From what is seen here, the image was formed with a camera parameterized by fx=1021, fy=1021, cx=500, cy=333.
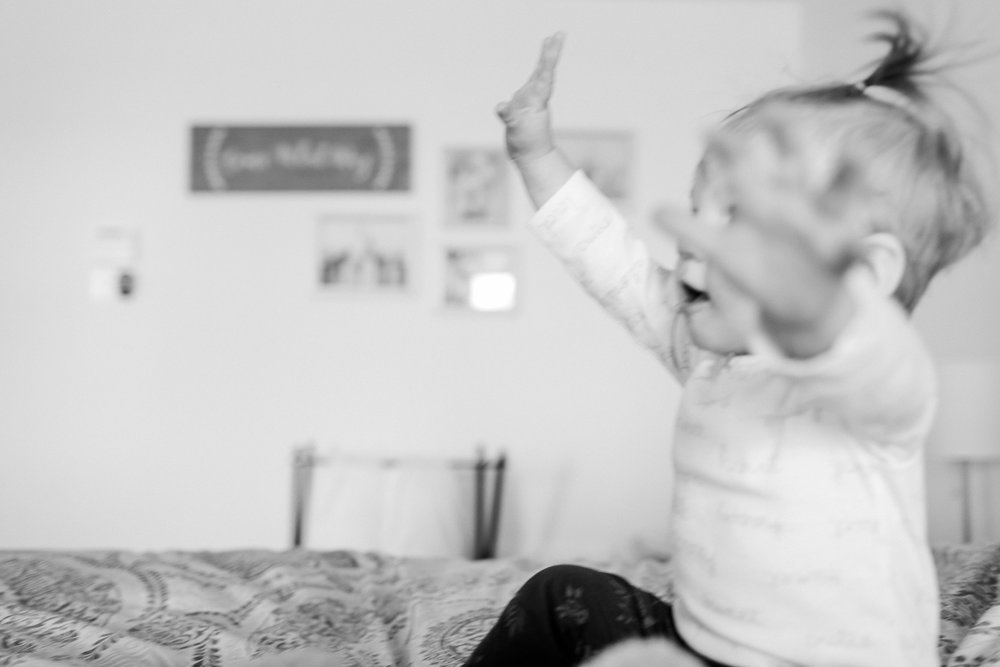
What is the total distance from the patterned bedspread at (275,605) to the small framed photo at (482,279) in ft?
5.90

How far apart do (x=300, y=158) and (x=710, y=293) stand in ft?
9.69

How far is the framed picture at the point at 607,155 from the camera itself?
137 inches

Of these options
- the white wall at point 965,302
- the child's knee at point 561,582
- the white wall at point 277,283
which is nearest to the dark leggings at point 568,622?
the child's knee at point 561,582

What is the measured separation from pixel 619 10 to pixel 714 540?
2.99m

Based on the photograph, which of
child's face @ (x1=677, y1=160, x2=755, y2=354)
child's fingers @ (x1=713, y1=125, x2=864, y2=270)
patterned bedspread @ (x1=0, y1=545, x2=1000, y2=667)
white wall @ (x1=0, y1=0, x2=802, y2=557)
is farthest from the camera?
white wall @ (x1=0, y1=0, x2=802, y2=557)

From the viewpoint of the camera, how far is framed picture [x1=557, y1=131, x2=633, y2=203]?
137 inches

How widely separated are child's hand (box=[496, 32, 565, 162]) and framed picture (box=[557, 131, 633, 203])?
2.53 metres

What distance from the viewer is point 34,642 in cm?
116

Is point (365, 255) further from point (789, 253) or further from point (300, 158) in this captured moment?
point (789, 253)

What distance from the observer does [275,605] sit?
1.41m

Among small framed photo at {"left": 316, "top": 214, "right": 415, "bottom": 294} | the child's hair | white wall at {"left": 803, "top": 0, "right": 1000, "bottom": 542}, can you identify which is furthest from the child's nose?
small framed photo at {"left": 316, "top": 214, "right": 415, "bottom": 294}

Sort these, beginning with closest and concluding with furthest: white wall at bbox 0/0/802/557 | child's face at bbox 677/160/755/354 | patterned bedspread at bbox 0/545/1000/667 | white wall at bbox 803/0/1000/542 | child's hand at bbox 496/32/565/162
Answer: child's face at bbox 677/160/755/354 → child's hand at bbox 496/32/565/162 → patterned bedspread at bbox 0/545/1000/667 → white wall at bbox 803/0/1000/542 → white wall at bbox 0/0/802/557

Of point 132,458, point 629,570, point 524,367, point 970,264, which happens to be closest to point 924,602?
point 629,570

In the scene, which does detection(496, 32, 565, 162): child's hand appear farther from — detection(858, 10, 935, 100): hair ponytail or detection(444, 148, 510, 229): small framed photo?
detection(444, 148, 510, 229): small framed photo
